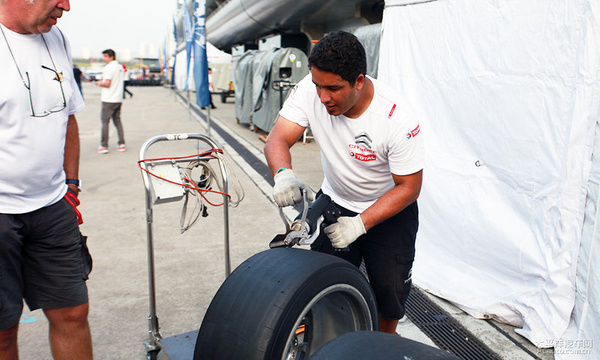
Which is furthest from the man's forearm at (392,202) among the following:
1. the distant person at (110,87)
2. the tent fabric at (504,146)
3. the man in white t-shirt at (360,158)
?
the distant person at (110,87)

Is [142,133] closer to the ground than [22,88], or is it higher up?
closer to the ground

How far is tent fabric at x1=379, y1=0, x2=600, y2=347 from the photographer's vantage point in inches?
110

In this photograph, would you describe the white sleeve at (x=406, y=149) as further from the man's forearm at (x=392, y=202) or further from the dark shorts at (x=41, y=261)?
the dark shorts at (x=41, y=261)

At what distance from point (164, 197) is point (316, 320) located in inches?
41.6

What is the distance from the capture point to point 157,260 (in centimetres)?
415

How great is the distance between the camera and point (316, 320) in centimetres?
224

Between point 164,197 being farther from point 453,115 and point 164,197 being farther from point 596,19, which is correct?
point 596,19

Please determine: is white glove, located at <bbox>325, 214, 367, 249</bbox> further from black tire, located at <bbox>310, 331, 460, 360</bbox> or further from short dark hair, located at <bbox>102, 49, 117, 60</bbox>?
short dark hair, located at <bbox>102, 49, 117, 60</bbox>

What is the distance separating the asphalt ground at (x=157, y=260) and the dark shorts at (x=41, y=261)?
893 millimetres

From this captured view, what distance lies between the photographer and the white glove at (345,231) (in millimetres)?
2006

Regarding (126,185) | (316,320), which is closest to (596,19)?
(316,320)

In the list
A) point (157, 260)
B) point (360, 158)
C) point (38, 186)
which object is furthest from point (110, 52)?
point (360, 158)

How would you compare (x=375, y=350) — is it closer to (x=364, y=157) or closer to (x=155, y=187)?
(x=364, y=157)

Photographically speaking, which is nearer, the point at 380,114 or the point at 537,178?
the point at 380,114
